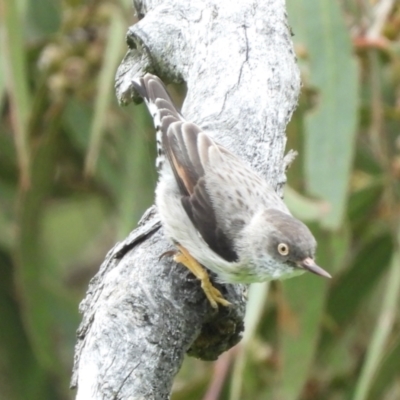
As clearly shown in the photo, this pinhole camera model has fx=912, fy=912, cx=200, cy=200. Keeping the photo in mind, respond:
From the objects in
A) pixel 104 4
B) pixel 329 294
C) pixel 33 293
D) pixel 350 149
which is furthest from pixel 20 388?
pixel 350 149

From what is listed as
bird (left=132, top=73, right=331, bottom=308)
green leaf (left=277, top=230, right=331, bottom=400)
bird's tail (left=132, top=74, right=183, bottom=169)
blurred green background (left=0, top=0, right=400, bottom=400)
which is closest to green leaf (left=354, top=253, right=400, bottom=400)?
blurred green background (left=0, top=0, right=400, bottom=400)

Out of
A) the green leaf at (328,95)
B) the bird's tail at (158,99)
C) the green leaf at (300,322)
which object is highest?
the bird's tail at (158,99)

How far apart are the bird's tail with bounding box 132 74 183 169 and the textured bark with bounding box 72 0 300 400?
42mm

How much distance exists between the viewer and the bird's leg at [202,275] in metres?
1.89

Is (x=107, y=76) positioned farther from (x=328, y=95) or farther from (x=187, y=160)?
(x=187, y=160)

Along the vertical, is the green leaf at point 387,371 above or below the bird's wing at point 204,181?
below

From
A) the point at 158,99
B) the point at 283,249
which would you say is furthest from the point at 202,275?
the point at 158,99

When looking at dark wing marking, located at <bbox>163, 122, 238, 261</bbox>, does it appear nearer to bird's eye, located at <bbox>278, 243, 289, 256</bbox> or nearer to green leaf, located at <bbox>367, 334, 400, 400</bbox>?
bird's eye, located at <bbox>278, 243, 289, 256</bbox>

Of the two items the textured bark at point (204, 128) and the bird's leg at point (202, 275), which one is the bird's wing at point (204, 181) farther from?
the bird's leg at point (202, 275)

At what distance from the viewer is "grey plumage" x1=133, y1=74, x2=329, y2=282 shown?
215 centimetres

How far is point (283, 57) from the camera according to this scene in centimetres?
219

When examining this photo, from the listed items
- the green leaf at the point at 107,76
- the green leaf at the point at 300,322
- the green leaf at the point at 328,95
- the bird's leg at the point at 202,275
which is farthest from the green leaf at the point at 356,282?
the bird's leg at the point at 202,275

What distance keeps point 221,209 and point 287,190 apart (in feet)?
2.87

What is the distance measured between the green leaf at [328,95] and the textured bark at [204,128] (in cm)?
88
